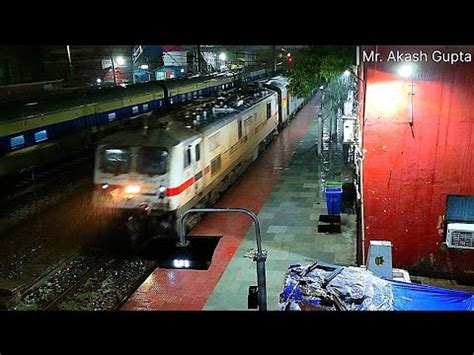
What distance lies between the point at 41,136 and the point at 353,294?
11275 millimetres

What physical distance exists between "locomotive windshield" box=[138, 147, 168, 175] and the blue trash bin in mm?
4161

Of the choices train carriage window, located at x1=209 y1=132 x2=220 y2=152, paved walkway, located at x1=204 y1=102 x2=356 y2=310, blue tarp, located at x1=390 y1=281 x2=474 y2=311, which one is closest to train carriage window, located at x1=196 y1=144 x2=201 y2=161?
train carriage window, located at x1=209 y1=132 x2=220 y2=152

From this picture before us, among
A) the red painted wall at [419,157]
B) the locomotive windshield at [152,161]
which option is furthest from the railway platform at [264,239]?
the locomotive windshield at [152,161]

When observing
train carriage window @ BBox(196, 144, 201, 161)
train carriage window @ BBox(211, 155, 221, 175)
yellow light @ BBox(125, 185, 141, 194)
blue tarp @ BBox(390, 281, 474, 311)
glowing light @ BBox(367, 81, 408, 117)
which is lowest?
blue tarp @ BBox(390, 281, 474, 311)

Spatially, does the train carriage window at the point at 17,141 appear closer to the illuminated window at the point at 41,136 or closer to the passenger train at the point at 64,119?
the passenger train at the point at 64,119

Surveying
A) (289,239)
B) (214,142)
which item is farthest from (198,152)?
(289,239)

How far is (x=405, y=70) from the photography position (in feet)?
27.7

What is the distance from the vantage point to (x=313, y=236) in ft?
37.0

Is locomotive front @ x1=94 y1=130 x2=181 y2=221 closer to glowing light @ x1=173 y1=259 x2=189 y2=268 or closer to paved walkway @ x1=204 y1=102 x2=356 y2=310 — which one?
paved walkway @ x1=204 y1=102 x2=356 y2=310

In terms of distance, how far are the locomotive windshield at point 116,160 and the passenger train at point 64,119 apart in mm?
3462

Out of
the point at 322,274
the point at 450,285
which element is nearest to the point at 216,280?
the point at 322,274

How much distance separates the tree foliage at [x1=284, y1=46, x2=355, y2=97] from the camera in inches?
429
